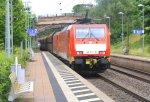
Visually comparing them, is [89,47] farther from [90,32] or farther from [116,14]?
[116,14]

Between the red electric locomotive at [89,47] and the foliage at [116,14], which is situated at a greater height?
the foliage at [116,14]

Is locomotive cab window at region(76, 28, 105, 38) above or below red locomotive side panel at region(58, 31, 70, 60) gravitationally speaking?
above

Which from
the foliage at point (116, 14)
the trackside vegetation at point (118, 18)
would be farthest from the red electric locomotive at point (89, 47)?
the foliage at point (116, 14)

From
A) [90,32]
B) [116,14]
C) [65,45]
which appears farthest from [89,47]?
[116,14]

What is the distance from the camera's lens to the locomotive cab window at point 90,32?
2789 centimetres

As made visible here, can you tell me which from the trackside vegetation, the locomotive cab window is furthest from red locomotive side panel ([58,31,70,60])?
the trackside vegetation

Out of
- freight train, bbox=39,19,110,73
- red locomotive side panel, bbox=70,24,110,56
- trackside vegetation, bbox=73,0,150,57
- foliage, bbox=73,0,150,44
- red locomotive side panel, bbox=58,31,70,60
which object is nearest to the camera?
freight train, bbox=39,19,110,73

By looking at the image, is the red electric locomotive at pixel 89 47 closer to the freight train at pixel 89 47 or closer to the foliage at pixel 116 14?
the freight train at pixel 89 47

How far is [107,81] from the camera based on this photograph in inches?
989

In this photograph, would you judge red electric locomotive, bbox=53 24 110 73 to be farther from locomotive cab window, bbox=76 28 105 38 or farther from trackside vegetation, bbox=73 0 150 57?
trackside vegetation, bbox=73 0 150 57

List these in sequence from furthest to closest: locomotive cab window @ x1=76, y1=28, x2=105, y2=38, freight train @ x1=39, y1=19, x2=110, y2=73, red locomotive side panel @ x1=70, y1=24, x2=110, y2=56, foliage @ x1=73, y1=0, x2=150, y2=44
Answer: foliage @ x1=73, y1=0, x2=150, y2=44
locomotive cab window @ x1=76, y1=28, x2=105, y2=38
red locomotive side panel @ x1=70, y1=24, x2=110, y2=56
freight train @ x1=39, y1=19, x2=110, y2=73

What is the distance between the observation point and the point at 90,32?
28125mm

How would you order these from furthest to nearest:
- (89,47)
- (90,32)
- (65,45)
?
1. (65,45)
2. (90,32)
3. (89,47)

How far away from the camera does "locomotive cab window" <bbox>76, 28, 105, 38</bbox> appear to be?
2789 cm
